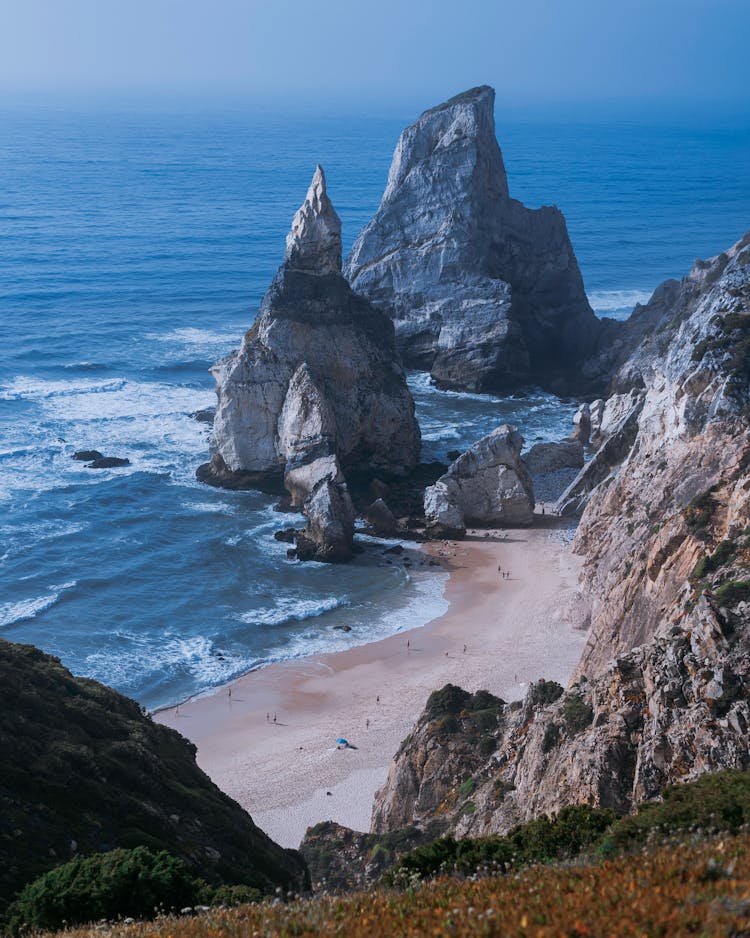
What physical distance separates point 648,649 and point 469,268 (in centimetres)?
4844

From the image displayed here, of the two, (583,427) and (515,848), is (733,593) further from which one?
(583,427)

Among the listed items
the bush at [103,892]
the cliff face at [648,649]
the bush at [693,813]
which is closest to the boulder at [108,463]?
the cliff face at [648,649]

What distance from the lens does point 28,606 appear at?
38344mm

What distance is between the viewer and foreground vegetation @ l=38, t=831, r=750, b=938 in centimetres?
907

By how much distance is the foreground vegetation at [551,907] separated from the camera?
Result: 907cm

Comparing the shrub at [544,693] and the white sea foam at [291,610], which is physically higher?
the shrub at [544,693]

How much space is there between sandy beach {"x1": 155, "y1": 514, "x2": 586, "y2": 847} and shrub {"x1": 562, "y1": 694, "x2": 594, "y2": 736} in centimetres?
848

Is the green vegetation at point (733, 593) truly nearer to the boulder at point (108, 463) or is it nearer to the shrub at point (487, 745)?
the shrub at point (487, 745)

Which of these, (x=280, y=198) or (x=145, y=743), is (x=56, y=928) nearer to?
(x=145, y=743)

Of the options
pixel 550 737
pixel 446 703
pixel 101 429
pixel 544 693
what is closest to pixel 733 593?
pixel 550 737

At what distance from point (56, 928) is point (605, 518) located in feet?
98.3

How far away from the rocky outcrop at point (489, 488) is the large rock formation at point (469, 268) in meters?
17.5

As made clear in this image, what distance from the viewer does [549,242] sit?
2717 inches

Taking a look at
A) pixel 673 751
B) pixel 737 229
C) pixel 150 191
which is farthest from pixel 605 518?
pixel 150 191
